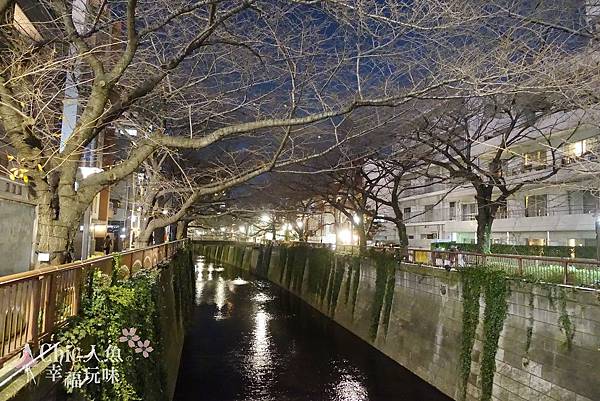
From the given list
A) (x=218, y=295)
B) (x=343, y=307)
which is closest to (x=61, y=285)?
(x=343, y=307)

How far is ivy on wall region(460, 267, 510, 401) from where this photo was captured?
11.1m

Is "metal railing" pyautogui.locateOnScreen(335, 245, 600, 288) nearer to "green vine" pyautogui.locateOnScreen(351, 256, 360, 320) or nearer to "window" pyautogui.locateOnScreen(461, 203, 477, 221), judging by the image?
"green vine" pyautogui.locateOnScreen(351, 256, 360, 320)

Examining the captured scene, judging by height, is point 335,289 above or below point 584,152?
below

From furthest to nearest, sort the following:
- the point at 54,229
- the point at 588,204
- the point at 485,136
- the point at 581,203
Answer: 1. the point at 581,203
2. the point at 588,204
3. the point at 485,136
4. the point at 54,229

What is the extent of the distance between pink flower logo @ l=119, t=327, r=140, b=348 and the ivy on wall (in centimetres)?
887

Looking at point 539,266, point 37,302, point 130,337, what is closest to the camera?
point 37,302

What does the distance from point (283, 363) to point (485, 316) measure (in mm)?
7815

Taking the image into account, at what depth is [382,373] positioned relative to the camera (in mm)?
15141

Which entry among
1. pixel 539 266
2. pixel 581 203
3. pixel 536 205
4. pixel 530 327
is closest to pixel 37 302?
pixel 530 327

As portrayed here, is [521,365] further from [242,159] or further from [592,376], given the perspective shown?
[242,159]

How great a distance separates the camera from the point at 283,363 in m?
16.2

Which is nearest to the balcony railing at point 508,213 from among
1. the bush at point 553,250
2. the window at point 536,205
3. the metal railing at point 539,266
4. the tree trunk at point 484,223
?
the window at point 536,205

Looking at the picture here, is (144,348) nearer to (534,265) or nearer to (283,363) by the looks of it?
(534,265)

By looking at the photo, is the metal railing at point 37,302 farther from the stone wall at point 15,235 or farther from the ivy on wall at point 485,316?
the ivy on wall at point 485,316
